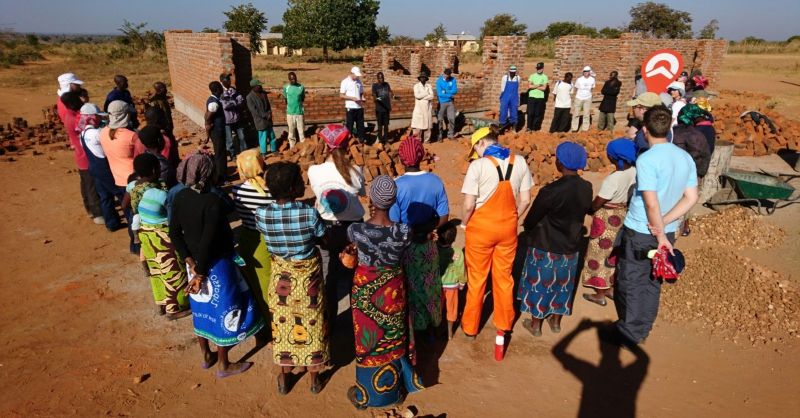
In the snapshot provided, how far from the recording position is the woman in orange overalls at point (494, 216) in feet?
11.0

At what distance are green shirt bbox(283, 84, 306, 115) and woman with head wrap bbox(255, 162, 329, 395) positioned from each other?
643cm

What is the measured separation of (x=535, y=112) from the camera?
11.1 metres

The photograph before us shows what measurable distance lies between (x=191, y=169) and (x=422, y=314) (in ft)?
6.79

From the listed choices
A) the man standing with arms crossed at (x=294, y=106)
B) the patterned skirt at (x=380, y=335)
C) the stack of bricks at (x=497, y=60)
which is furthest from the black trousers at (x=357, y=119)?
the patterned skirt at (x=380, y=335)

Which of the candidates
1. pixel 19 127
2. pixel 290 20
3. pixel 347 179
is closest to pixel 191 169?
pixel 347 179

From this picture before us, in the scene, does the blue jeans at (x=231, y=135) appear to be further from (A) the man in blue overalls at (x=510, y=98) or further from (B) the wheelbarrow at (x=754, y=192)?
(B) the wheelbarrow at (x=754, y=192)

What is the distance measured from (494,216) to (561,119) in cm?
856

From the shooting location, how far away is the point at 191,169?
119 inches

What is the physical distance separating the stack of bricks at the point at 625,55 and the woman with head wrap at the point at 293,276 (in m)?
10.8

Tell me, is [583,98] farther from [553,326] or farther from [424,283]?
[424,283]

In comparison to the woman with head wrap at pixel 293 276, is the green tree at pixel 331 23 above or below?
above

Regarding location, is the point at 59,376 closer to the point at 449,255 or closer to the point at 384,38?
the point at 449,255

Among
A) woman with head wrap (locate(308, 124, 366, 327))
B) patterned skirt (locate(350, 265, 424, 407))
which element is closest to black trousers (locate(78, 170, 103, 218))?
woman with head wrap (locate(308, 124, 366, 327))

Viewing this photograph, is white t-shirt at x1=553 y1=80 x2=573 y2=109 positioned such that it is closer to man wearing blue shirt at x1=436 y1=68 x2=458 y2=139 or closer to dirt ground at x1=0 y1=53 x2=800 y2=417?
man wearing blue shirt at x1=436 y1=68 x2=458 y2=139
